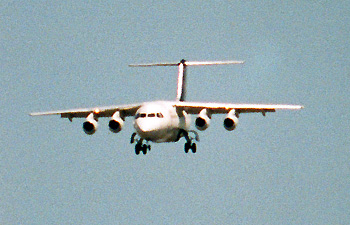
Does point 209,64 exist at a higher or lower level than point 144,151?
higher

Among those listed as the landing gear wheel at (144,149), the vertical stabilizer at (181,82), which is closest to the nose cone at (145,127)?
the landing gear wheel at (144,149)

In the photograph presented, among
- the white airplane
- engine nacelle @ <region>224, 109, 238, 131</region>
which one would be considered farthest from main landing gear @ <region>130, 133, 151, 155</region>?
engine nacelle @ <region>224, 109, 238, 131</region>

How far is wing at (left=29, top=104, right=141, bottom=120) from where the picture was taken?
156 feet

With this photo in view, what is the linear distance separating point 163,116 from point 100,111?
162 inches

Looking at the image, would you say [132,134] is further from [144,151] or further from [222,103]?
[222,103]

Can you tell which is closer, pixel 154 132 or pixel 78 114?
pixel 154 132

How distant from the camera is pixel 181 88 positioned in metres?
52.6

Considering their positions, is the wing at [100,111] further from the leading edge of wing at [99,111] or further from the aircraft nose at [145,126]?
the aircraft nose at [145,126]

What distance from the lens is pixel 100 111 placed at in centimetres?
4788

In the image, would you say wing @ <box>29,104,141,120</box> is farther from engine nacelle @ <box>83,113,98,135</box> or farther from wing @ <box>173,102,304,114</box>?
wing @ <box>173,102,304,114</box>

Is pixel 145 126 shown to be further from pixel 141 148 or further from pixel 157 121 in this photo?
pixel 141 148

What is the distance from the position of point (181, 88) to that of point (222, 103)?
19.3 feet

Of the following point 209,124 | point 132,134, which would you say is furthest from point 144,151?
point 209,124

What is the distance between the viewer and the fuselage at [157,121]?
4438 cm
